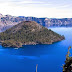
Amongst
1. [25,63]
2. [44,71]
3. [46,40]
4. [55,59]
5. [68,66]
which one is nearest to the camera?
[68,66]

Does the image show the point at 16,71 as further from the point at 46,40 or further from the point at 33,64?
the point at 46,40

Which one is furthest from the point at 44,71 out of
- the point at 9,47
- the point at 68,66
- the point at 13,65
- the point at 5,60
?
the point at 9,47

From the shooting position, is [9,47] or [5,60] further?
[9,47]

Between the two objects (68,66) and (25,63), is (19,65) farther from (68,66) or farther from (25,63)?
→ (68,66)

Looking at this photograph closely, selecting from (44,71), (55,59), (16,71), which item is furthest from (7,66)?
(55,59)

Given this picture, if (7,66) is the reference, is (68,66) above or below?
above

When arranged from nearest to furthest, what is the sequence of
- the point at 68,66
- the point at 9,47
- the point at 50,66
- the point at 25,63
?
1. the point at 68,66
2. the point at 50,66
3. the point at 25,63
4. the point at 9,47

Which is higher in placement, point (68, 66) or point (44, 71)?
point (68, 66)

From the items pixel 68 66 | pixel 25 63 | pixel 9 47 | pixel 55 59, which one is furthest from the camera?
pixel 9 47

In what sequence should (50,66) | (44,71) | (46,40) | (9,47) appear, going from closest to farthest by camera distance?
(44,71)
(50,66)
(9,47)
(46,40)
